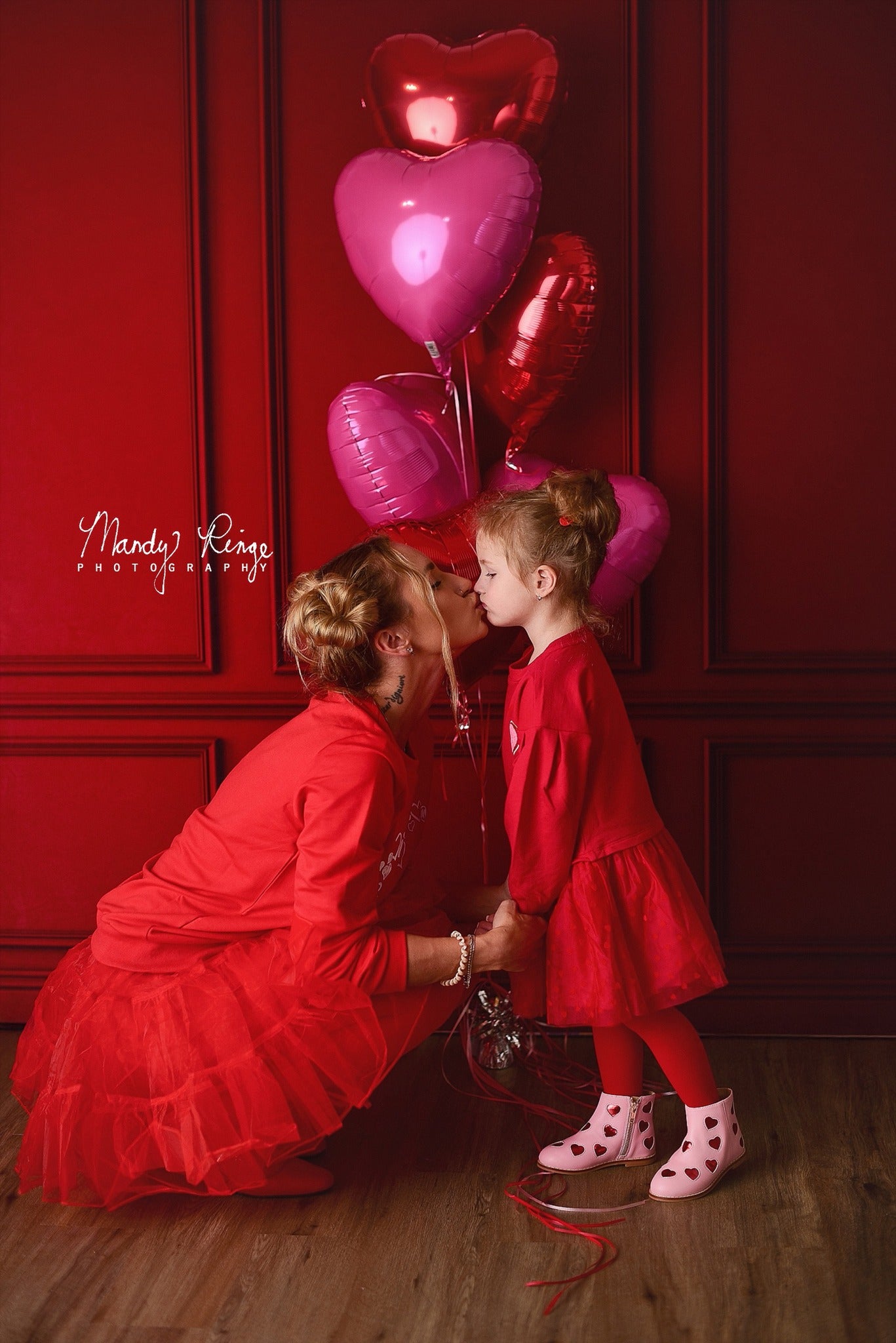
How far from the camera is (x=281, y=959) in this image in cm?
184

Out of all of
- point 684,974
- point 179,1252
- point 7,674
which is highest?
point 7,674

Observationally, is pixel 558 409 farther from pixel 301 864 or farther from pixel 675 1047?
pixel 675 1047

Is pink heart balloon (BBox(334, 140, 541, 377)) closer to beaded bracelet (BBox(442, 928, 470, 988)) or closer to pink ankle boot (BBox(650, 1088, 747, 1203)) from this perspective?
beaded bracelet (BBox(442, 928, 470, 988))

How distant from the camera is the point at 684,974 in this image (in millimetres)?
1839

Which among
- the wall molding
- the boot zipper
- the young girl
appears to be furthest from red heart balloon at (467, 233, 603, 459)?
the boot zipper

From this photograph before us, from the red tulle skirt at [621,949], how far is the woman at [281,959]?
7 cm

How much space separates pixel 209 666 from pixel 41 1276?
1.33 meters

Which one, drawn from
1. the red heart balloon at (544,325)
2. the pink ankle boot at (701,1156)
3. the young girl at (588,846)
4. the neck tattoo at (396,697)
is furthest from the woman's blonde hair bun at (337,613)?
the pink ankle boot at (701,1156)

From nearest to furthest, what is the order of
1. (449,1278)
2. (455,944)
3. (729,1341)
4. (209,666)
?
(729,1341), (449,1278), (455,944), (209,666)

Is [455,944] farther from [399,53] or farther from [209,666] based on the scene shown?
[399,53]

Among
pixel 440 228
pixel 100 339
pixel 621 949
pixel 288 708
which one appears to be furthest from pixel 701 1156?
pixel 100 339

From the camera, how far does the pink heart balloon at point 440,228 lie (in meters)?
1.91

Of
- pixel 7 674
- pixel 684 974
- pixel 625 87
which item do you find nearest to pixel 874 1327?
pixel 684 974

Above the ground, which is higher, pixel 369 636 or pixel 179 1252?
pixel 369 636
